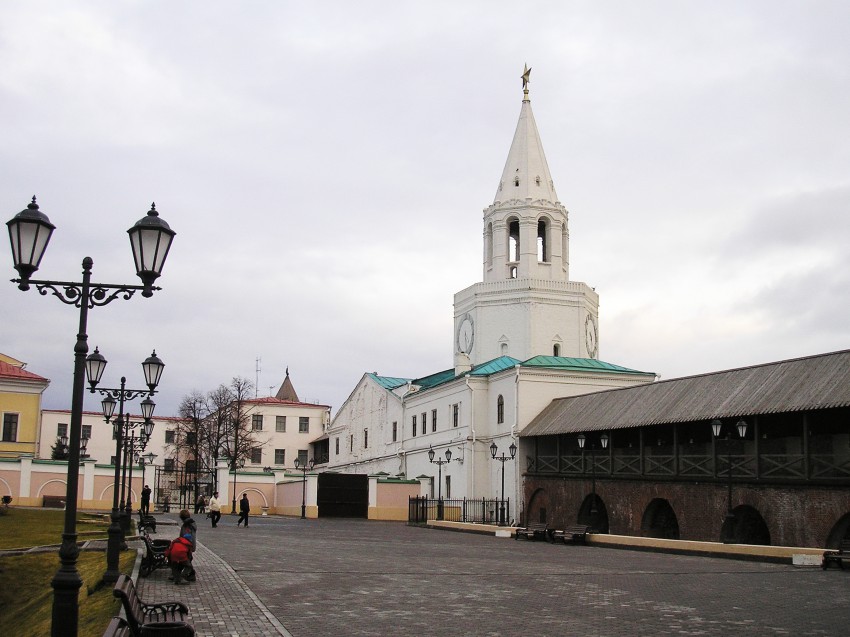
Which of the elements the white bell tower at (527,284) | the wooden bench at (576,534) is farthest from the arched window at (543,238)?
the wooden bench at (576,534)

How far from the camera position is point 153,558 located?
52.6 ft

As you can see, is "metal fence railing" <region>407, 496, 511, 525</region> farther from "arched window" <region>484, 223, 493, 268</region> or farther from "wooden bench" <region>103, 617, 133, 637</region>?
"wooden bench" <region>103, 617, 133, 637</region>

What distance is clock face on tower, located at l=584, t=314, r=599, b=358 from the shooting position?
5309 cm

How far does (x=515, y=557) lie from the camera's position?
23062 mm

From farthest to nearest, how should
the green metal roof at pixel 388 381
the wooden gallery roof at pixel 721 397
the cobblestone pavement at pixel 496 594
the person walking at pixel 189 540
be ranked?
the green metal roof at pixel 388 381
the wooden gallery roof at pixel 721 397
the person walking at pixel 189 540
the cobblestone pavement at pixel 496 594

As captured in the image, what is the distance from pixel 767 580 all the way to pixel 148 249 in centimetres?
1377

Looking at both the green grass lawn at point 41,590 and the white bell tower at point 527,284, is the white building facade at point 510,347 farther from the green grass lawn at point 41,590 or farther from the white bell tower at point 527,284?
the green grass lawn at point 41,590

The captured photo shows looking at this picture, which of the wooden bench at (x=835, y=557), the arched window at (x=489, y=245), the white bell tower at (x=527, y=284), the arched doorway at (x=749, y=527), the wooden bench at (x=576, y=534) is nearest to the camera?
the wooden bench at (x=835, y=557)

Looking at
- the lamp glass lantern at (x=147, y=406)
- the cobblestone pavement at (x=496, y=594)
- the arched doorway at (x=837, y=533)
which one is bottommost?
the cobblestone pavement at (x=496, y=594)

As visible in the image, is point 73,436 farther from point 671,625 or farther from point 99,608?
point 671,625

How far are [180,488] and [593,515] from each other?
96.5 ft

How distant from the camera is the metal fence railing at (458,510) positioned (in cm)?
4422

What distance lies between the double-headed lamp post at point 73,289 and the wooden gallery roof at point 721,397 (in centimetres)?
2078

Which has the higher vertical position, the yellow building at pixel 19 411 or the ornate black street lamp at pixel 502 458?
the yellow building at pixel 19 411
